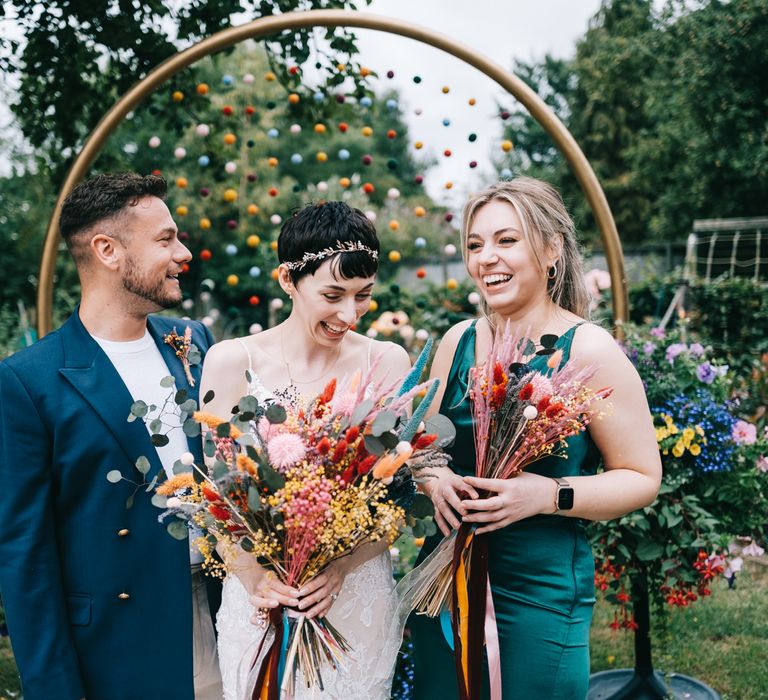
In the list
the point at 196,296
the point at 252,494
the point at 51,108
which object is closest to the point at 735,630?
the point at 252,494

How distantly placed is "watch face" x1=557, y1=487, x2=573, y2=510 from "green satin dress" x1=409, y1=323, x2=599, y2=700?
0.11 metres

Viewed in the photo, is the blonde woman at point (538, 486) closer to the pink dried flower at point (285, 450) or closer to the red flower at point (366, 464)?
the red flower at point (366, 464)

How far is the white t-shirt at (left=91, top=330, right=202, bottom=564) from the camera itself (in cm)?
244

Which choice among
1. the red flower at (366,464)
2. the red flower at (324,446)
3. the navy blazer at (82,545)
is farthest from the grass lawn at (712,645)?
the red flower at (324,446)

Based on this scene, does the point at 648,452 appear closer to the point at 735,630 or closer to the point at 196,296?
the point at 735,630

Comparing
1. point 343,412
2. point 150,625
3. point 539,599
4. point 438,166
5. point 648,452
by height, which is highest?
point 438,166

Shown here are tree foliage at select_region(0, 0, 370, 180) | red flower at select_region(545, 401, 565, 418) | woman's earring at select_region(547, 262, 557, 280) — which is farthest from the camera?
tree foliage at select_region(0, 0, 370, 180)

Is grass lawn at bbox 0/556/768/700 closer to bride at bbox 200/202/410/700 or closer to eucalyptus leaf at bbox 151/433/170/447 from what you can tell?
bride at bbox 200/202/410/700

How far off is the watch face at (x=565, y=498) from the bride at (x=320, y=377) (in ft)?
1.79

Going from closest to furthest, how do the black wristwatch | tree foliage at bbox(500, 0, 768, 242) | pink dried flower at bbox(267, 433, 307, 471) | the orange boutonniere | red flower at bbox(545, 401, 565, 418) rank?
pink dried flower at bbox(267, 433, 307, 471), red flower at bbox(545, 401, 565, 418), the black wristwatch, the orange boutonniere, tree foliage at bbox(500, 0, 768, 242)

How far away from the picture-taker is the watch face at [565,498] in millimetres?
2074

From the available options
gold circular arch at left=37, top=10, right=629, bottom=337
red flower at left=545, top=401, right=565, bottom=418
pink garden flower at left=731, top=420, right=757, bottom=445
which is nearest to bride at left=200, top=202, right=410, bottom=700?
red flower at left=545, top=401, right=565, bottom=418

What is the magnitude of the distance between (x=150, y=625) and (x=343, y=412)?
3.83 feet

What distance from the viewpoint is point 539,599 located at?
2.15 m
